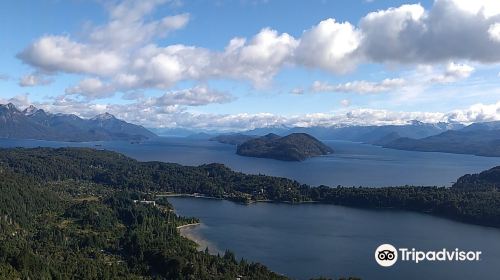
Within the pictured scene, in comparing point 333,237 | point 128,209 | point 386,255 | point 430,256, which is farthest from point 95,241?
point 430,256

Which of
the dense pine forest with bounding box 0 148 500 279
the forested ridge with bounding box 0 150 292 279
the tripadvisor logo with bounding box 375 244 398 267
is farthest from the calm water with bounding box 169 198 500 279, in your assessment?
the forested ridge with bounding box 0 150 292 279

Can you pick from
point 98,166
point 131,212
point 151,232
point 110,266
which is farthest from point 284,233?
point 98,166

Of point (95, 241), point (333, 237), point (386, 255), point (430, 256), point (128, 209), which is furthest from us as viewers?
point (128, 209)

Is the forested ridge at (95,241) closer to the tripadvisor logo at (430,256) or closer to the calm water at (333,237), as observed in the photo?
the calm water at (333,237)

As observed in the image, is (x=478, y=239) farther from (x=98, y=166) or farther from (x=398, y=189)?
(x=98, y=166)

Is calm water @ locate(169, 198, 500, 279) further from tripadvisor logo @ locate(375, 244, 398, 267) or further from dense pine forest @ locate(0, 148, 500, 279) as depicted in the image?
dense pine forest @ locate(0, 148, 500, 279)

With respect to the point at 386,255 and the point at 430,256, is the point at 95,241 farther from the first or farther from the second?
the point at 430,256
